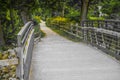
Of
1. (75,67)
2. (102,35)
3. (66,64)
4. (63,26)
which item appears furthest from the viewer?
(63,26)

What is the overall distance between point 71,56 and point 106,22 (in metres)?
5.34

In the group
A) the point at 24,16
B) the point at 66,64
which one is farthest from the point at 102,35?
the point at 24,16

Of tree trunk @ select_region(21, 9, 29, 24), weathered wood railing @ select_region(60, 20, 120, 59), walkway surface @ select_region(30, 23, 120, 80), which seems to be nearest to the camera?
walkway surface @ select_region(30, 23, 120, 80)

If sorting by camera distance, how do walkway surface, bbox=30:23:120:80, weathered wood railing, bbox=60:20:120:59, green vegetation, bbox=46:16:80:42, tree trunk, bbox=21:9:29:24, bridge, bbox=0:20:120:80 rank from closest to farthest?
bridge, bbox=0:20:120:80, walkway surface, bbox=30:23:120:80, weathered wood railing, bbox=60:20:120:59, green vegetation, bbox=46:16:80:42, tree trunk, bbox=21:9:29:24

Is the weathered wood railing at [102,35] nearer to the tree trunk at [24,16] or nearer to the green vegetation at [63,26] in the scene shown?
the green vegetation at [63,26]

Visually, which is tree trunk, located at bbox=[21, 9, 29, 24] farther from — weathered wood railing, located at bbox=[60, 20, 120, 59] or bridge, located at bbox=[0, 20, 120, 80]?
bridge, located at bbox=[0, 20, 120, 80]

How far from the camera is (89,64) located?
40.2 feet

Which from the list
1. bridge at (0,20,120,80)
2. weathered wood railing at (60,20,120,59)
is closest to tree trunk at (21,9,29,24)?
weathered wood railing at (60,20,120,59)

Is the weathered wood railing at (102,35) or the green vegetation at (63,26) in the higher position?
the weathered wood railing at (102,35)

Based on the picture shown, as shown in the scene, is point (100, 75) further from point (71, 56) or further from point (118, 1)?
point (118, 1)

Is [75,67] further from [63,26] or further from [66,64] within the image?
[63,26]

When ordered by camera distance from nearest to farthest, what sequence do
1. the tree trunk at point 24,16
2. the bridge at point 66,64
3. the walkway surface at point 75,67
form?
the bridge at point 66,64
the walkway surface at point 75,67
the tree trunk at point 24,16

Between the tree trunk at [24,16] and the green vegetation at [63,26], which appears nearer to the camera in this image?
the green vegetation at [63,26]

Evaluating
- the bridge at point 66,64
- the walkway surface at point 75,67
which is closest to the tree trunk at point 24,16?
the bridge at point 66,64
